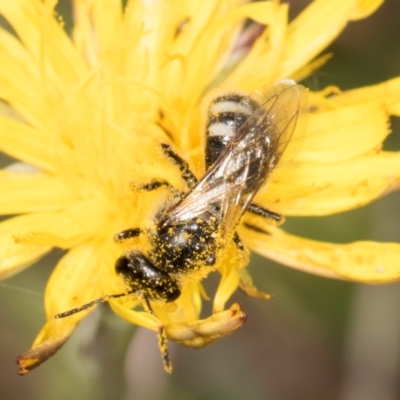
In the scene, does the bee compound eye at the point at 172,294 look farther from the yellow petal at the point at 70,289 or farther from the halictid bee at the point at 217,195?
the yellow petal at the point at 70,289

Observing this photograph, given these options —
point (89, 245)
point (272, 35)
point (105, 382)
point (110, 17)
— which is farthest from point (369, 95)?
point (105, 382)

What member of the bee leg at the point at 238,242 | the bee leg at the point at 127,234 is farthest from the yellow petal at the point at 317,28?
the bee leg at the point at 127,234

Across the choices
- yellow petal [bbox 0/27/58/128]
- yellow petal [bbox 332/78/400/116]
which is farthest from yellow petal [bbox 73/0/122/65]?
yellow petal [bbox 332/78/400/116]

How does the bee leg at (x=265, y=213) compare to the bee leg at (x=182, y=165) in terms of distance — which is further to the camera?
the bee leg at (x=265, y=213)

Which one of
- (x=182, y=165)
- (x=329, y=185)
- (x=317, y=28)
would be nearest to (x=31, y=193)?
(x=182, y=165)

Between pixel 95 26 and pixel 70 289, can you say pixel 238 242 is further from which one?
pixel 95 26

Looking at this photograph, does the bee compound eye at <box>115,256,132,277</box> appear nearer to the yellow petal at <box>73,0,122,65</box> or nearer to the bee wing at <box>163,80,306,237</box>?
the bee wing at <box>163,80,306,237</box>

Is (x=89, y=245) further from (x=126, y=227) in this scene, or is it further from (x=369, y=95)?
(x=369, y=95)
